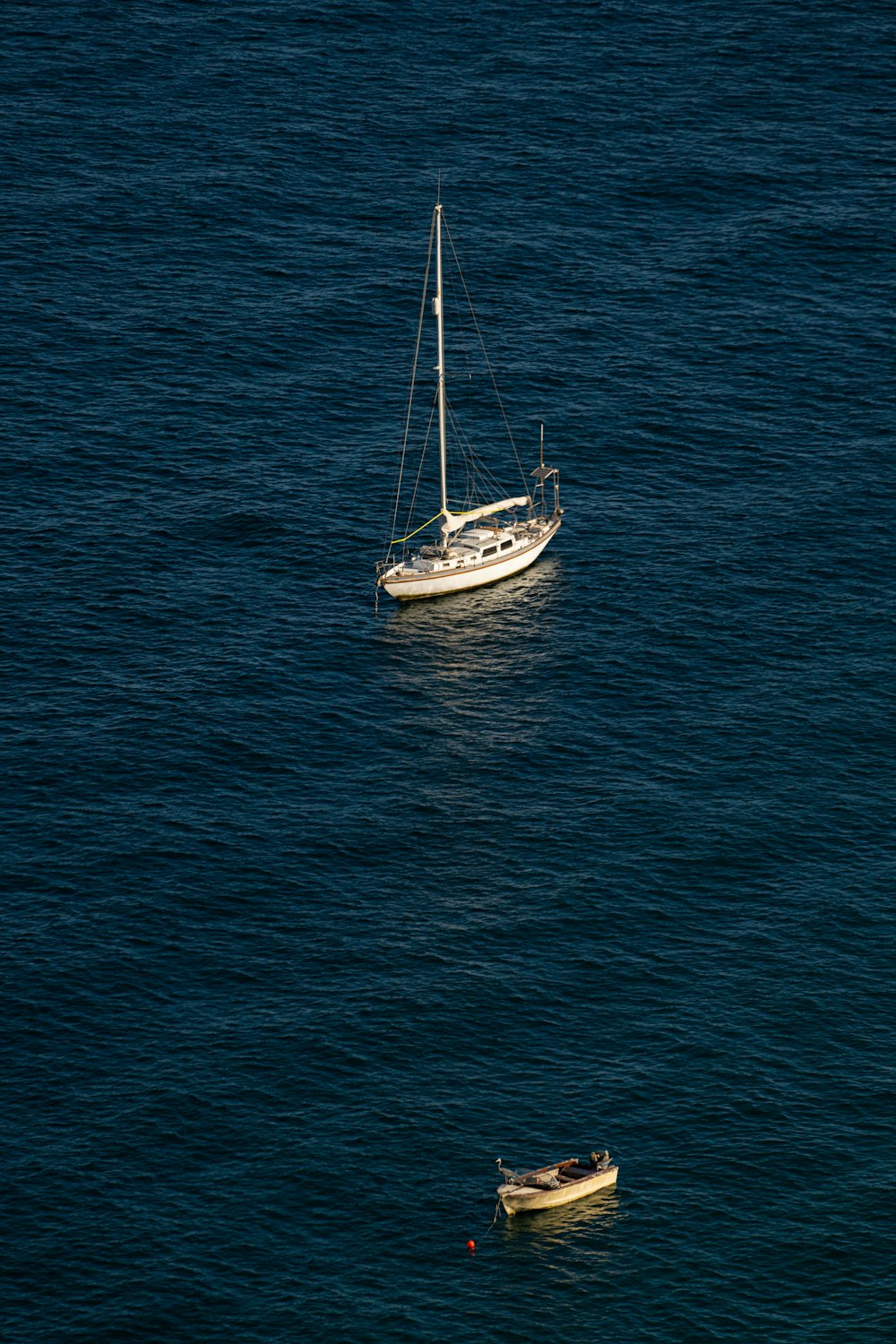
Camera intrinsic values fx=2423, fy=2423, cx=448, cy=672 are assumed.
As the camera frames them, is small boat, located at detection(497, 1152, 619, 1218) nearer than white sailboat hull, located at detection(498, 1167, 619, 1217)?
No

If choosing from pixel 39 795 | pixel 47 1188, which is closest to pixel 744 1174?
pixel 47 1188

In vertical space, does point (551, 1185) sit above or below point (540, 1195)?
above

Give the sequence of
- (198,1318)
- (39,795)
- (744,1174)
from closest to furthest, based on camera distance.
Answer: (198,1318), (744,1174), (39,795)

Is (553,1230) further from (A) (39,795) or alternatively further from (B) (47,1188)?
(A) (39,795)

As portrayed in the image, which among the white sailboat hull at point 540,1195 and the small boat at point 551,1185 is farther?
the small boat at point 551,1185

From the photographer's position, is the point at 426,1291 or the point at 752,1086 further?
the point at 752,1086
